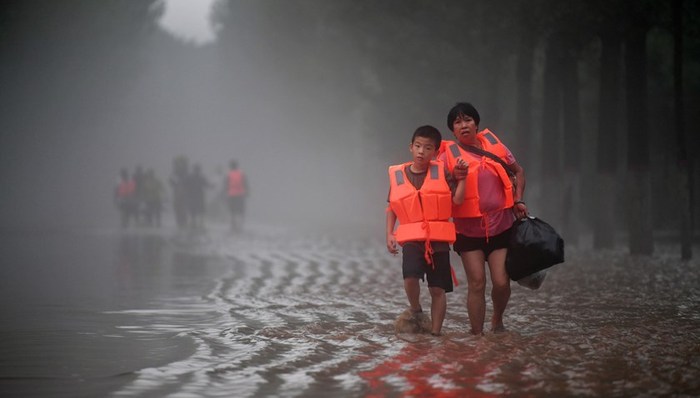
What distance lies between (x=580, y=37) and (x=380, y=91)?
682 inches

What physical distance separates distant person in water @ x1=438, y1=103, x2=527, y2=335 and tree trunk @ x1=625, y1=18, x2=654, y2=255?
40.5 ft

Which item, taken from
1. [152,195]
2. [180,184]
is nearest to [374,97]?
[180,184]

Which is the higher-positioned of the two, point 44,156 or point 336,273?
point 44,156

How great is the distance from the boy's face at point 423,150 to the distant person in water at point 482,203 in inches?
5.5

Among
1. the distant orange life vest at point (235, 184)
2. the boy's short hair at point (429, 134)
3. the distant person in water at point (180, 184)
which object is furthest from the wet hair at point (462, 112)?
the distant person in water at point (180, 184)

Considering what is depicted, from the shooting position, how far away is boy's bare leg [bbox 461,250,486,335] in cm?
880

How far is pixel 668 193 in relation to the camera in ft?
96.1

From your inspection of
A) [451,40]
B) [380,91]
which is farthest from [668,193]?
[380,91]

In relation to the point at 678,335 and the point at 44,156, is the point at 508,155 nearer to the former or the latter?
the point at 678,335

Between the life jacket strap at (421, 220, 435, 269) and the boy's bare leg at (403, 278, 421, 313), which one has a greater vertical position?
the life jacket strap at (421, 220, 435, 269)

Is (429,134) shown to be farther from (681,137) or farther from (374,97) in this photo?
(374,97)

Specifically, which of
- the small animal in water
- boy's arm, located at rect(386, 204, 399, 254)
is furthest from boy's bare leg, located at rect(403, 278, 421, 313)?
boy's arm, located at rect(386, 204, 399, 254)

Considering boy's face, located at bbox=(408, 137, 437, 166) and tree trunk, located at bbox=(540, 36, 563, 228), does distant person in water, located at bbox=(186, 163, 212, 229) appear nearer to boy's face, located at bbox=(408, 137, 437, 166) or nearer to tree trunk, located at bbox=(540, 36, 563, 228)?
tree trunk, located at bbox=(540, 36, 563, 228)

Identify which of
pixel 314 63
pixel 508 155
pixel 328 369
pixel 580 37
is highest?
pixel 314 63
